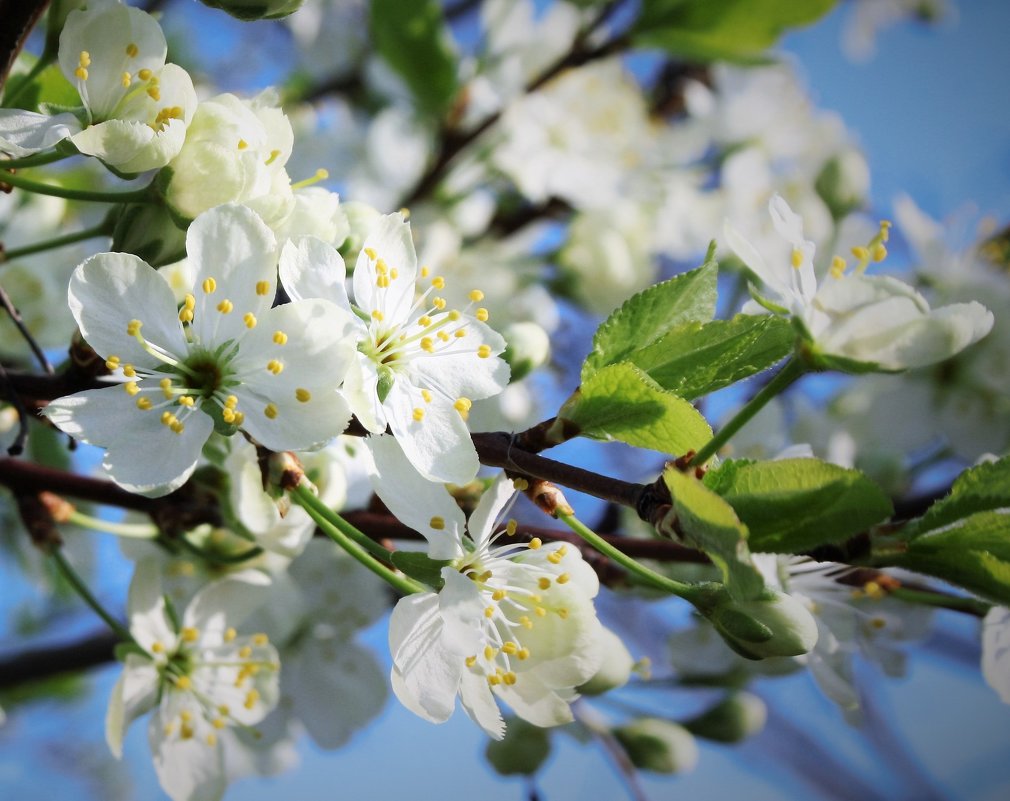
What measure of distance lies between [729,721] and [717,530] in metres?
0.69

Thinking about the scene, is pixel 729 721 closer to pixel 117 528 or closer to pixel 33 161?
pixel 117 528

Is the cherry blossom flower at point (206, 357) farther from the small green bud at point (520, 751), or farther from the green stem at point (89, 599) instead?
the small green bud at point (520, 751)

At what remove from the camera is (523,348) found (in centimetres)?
77

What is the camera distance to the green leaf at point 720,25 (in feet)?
4.20

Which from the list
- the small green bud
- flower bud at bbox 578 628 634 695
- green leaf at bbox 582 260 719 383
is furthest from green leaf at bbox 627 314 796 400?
the small green bud

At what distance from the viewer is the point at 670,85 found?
Answer: 2.27 metres

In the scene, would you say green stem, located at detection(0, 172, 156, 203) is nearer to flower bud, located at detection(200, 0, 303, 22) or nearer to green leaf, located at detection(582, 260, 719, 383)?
flower bud, located at detection(200, 0, 303, 22)

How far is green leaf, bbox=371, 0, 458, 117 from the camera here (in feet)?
4.59

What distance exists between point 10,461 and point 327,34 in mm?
1369

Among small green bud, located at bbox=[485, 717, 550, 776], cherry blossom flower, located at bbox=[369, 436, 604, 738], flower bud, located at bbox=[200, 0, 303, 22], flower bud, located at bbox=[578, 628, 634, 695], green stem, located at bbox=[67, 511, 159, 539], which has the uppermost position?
flower bud, located at bbox=[200, 0, 303, 22]

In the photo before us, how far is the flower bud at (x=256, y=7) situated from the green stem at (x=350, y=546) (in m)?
0.30

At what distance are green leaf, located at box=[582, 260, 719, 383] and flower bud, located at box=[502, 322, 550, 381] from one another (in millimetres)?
157

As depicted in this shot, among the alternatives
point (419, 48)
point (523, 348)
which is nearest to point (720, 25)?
point (419, 48)

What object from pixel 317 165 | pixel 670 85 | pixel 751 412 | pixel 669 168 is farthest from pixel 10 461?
pixel 670 85
